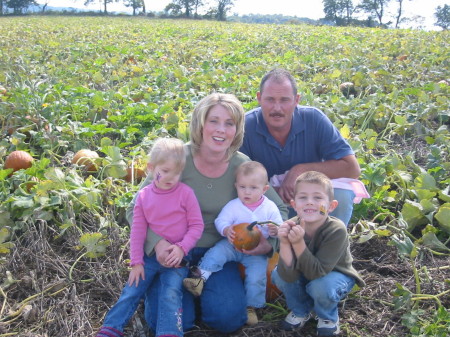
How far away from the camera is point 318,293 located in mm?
2191

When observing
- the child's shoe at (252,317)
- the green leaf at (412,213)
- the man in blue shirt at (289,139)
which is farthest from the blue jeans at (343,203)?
the child's shoe at (252,317)

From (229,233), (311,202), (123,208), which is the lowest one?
(123,208)

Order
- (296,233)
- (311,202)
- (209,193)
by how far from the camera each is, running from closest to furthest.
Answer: (296,233), (311,202), (209,193)

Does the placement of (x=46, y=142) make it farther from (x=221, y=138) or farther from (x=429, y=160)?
(x=429, y=160)

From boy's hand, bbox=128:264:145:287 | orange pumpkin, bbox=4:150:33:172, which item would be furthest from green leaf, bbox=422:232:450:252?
orange pumpkin, bbox=4:150:33:172

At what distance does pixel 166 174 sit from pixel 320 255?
86 centimetres

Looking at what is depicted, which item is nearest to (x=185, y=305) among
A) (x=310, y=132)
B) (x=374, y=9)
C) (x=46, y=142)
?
(x=310, y=132)

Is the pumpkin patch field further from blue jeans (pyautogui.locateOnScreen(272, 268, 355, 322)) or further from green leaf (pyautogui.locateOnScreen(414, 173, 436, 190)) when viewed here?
blue jeans (pyautogui.locateOnScreen(272, 268, 355, 322))

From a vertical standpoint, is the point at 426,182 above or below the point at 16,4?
below

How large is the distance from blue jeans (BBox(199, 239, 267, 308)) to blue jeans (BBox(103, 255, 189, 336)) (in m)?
0.15

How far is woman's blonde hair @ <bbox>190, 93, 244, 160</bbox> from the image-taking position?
2516 mm

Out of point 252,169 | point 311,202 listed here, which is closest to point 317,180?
point 311,202

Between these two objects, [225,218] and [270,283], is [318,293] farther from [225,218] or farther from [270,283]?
[225,218]

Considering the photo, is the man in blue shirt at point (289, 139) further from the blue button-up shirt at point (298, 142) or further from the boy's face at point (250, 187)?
the boy's face at point (250, 187)
